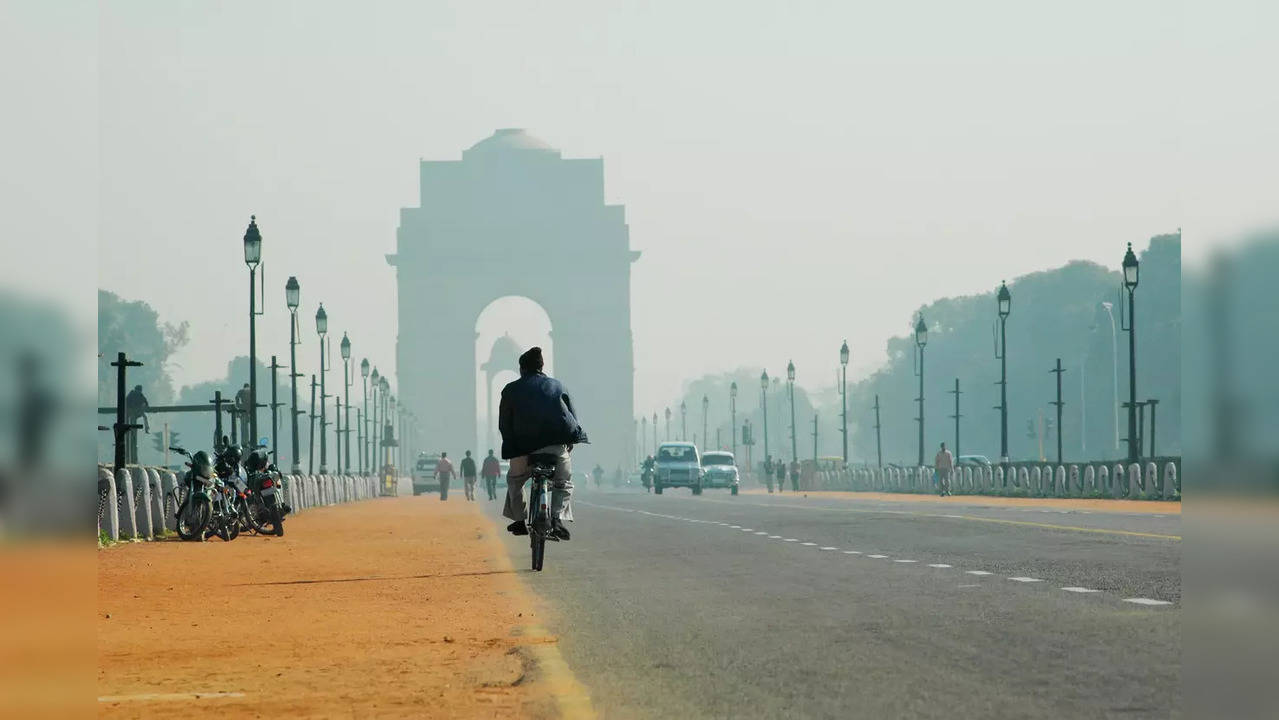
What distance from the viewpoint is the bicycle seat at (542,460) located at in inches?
641

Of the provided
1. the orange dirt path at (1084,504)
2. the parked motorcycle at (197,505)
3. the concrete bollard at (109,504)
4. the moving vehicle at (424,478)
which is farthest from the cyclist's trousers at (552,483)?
the moving vehicle at (424,478)

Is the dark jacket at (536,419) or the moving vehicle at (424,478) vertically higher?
the dark jacket at (536,419)

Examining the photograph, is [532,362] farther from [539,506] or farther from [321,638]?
[321,638]

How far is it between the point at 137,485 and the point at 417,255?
102 metres

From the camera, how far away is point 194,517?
76.4ft

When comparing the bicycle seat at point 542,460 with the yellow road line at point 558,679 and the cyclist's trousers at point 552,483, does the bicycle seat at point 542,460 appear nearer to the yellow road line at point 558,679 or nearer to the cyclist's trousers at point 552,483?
the cyclist's trousers at point 552,483

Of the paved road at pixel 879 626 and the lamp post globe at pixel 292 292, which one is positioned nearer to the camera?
the paved road at pixel 879 626

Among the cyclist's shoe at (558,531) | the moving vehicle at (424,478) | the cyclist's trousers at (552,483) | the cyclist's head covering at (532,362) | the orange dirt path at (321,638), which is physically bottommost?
the moving vehicle at (424,478)

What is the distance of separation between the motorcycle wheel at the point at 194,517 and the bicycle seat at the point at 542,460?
27.1ft

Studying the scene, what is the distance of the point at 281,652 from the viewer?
368 inches

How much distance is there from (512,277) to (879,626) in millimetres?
118861

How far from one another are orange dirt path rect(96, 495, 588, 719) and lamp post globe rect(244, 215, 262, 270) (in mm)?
17812

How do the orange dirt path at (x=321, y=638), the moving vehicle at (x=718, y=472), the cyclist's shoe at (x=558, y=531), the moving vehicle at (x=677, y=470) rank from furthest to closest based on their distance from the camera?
the moving vehicle at (x=718, y=472) → the moving vehicle at (x=677, y=470) → the cyclist's shoe at (x=558, y=531) → the orange dirt path at (x=321, y=638)

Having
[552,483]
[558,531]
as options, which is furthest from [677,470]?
[552,483]
